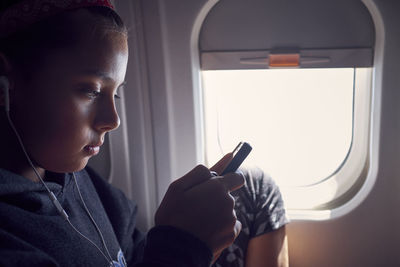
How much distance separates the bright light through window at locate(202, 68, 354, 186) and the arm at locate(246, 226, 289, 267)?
0.28 m

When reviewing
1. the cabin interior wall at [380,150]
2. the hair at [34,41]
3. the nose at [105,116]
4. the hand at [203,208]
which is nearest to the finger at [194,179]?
the hand at [203,208]

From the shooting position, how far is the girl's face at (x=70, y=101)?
2.11ft

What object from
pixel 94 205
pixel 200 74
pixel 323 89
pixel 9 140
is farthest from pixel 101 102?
pixel 323 89

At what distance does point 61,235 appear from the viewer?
2.26ft

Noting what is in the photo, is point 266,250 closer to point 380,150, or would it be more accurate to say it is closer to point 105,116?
point 380,150

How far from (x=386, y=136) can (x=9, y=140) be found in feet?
3.13

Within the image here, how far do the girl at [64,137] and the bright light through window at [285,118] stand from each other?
1.77ft

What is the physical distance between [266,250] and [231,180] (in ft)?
1.51

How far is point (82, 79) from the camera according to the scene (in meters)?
0.66

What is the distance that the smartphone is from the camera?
2.38ft

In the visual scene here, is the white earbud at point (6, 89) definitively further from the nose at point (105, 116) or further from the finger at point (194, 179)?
the finger at point (194, 179)

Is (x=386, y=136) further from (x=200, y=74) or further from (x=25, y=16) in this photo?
(x=25, y=16)

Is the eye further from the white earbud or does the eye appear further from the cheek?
the white earbud

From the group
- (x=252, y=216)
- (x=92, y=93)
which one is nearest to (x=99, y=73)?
(x=92, y=93)
